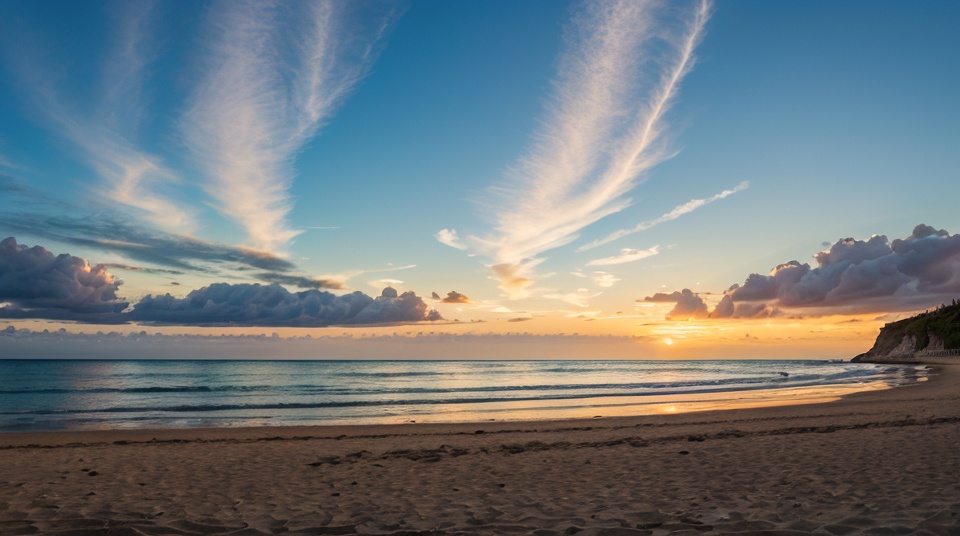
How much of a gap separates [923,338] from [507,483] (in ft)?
583

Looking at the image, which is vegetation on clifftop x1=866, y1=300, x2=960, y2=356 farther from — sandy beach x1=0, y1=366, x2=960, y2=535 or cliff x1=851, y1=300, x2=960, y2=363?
sandy beach x1=0, y1=366, x2=960, y2=535

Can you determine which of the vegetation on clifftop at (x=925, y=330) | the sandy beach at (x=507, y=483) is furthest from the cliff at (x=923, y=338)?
the sandy beach at (x=507, y=483)

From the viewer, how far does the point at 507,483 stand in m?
10.7

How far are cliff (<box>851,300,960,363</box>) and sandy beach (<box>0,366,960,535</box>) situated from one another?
12769 centimetres

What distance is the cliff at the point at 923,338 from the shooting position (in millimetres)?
129000

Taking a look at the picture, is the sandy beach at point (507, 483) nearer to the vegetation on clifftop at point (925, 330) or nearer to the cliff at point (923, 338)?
the cliff at point (923, 338)

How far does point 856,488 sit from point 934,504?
4.36 ft

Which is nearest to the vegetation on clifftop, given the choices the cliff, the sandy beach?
the cliff

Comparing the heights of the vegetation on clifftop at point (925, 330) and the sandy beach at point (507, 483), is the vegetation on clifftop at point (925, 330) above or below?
above

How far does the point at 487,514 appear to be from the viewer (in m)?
8.27

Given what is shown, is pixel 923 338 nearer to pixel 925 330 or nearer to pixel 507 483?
pixel 925 330

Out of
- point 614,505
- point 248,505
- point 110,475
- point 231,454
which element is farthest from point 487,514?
point 231,454

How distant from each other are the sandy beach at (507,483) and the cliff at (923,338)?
5027 inches

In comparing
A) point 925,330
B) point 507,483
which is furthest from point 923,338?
point 507,483
